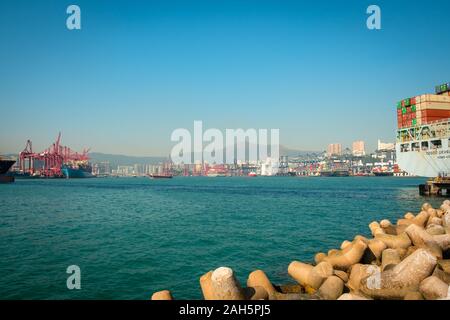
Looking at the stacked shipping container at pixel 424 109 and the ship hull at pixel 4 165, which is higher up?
→ the stacked shipping container at pixel 424 109

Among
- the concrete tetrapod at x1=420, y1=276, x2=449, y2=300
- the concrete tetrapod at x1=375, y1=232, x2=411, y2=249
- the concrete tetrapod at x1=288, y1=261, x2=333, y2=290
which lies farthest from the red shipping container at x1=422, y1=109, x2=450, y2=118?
the concrete tetrapod at x1=420, y1=276, x2=449, y2=300

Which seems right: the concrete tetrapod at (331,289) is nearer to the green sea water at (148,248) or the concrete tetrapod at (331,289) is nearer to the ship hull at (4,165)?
the green sea water at (148,248)

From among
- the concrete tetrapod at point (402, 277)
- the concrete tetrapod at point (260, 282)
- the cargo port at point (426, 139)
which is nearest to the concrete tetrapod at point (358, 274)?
the concrete tetrapod at point (402, 277)

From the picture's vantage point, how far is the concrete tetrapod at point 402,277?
9.13 metres

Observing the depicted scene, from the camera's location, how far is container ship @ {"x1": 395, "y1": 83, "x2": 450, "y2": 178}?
2429 inches

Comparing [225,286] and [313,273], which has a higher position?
[225,286]

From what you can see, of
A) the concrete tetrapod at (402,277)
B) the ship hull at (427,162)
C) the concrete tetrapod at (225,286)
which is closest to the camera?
the concrete tetrapod at (225,286)

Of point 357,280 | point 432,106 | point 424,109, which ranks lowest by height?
point 357,280

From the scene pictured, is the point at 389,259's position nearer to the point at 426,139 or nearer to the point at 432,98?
the point at 426,139

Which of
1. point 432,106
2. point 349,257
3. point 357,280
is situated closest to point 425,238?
point 349,257

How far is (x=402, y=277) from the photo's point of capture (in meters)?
9.28

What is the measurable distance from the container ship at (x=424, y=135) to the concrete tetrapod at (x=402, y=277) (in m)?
61.6

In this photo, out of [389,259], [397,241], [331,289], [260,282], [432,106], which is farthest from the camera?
[432,106]

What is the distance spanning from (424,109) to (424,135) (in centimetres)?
869
